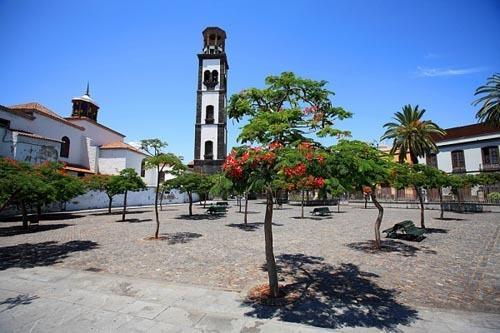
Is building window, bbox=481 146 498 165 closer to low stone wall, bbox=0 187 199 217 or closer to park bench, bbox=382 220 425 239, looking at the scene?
park bench, bbox=382 220 425 239

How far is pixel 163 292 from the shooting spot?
6555mm

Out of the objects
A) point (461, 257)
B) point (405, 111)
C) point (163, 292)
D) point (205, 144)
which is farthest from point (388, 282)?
point (205, 144)

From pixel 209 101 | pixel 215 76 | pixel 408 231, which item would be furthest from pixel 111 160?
pixel 408 231

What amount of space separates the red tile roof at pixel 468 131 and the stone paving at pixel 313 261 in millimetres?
36090

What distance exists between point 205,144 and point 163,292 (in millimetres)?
45421

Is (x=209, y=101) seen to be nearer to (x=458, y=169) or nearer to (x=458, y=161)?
(x=458, y=161)

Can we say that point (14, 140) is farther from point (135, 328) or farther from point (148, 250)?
point (135, 328)

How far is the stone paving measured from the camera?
6664mm

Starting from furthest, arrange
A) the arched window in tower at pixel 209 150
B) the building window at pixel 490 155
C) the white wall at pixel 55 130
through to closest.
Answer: the arched window in tower at pixel 209 150 → the building window at pixel 490 155 → the white wall at pixel 55 130

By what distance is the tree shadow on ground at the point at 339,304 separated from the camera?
5.26 metres

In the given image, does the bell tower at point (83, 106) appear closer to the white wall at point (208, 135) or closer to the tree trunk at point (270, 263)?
the white wall at point (208, 135)

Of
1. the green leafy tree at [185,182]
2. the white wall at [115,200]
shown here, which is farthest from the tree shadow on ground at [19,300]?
the white wall at [115,200]

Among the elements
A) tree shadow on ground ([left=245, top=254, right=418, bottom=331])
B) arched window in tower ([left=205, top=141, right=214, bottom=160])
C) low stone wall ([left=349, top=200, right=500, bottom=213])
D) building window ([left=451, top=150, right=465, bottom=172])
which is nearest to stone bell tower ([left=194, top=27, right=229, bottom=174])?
arched window in tower ([left=205, top=141, right=214, bottom=160])

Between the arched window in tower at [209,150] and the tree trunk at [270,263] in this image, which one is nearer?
the tree trunk at [270,263]
